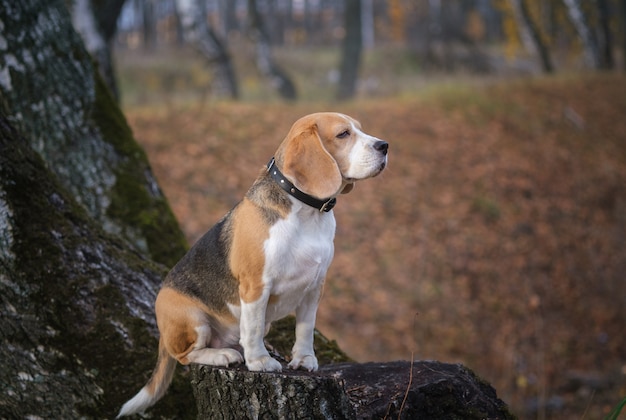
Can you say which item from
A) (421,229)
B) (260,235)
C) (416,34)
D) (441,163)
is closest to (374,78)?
(416,34)

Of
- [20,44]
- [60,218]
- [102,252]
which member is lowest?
[102,252]

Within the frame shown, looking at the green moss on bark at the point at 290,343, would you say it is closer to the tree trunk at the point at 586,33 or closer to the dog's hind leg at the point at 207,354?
the dog's hind leg at the point at 207,354

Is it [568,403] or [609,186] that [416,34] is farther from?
[568,403]

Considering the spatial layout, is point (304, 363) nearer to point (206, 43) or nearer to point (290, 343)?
point (290, 343)

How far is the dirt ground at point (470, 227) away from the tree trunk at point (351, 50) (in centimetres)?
231

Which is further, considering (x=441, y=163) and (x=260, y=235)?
(x=441, y=163)

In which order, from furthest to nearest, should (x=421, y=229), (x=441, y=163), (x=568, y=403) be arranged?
(x=441, y=163)
(x=421, y=229)
(x=568, y=403)

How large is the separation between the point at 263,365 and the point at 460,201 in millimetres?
10067

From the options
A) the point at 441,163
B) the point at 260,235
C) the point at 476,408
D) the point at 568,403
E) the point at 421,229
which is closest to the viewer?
the point at 260,235

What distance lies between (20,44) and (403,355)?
650cm

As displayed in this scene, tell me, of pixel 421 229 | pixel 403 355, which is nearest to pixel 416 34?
pixel 421 229

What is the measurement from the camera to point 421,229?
12.0m

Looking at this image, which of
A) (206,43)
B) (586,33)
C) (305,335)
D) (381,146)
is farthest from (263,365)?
(586,33)

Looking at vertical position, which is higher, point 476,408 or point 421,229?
point 476,408
